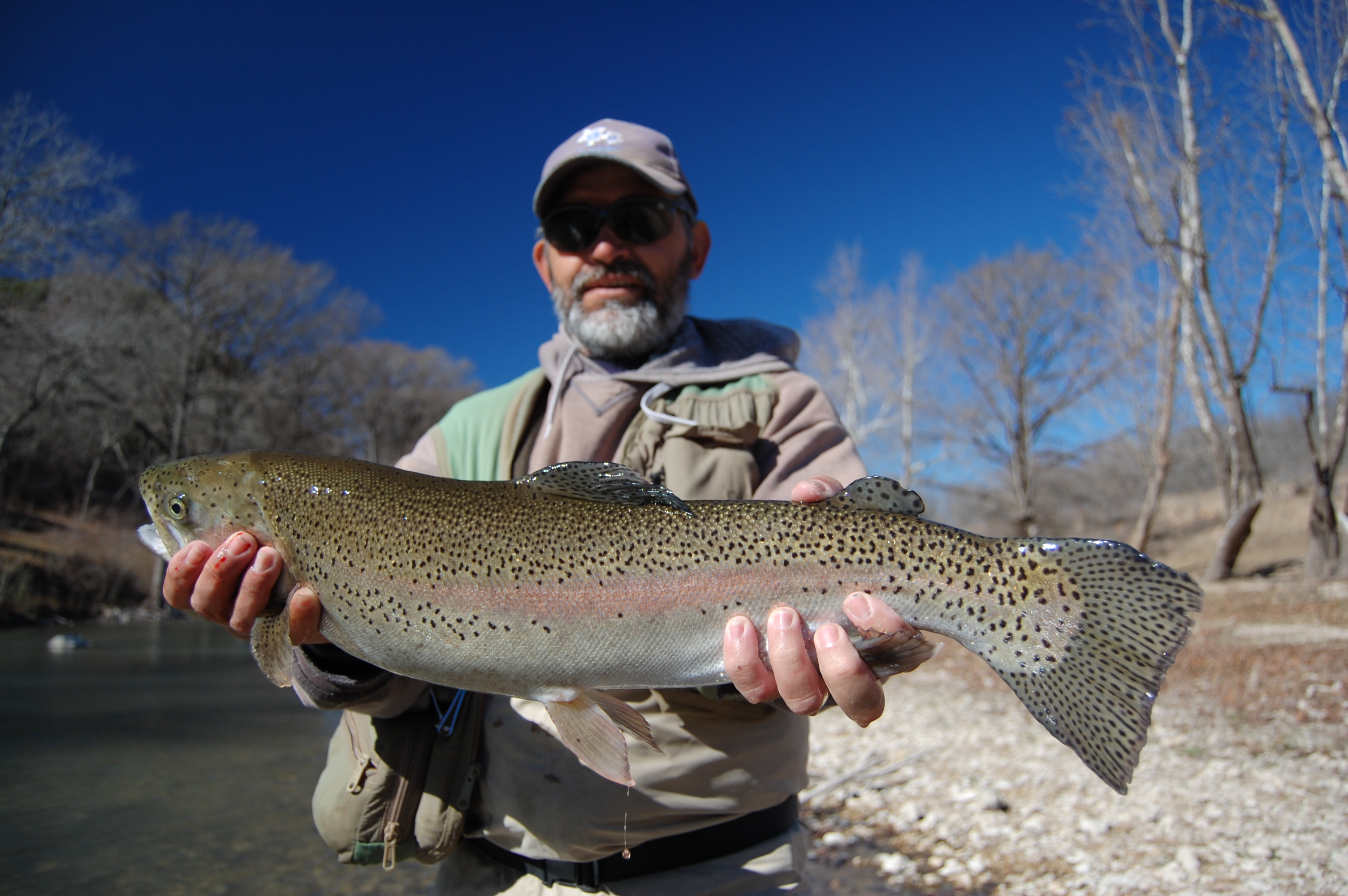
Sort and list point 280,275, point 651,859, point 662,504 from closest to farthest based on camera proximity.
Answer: point 662,504, point 651,859, point 280,275

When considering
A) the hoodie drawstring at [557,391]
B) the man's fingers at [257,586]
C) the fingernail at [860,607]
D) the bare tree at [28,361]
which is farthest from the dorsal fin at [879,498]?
the bare tree at [28,361]

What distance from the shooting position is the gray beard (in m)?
2.97

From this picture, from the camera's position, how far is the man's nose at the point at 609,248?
10.1 ft

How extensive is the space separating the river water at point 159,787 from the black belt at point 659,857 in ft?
14.2

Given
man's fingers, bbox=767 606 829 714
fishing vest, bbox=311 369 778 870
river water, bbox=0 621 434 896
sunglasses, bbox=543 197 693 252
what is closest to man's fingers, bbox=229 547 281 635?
fishing vest, bbox=311 369 778 870

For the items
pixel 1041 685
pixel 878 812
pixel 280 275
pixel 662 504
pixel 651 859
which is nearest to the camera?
pixel 1041 685

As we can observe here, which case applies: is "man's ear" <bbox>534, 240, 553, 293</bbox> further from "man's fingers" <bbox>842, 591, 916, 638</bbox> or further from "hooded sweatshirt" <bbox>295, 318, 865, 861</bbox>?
"man's fingers" <bbox>842, 591, 916, 638</bbox>

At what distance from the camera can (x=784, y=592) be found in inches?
76.5

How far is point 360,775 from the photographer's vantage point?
2.32m

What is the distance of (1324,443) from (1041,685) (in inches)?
679

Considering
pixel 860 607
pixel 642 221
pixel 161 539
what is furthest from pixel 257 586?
pixel 642 221

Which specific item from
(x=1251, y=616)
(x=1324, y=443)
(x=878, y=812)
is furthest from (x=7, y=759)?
(x=1324, y=443)

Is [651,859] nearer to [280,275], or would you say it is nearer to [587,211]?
[587,211]

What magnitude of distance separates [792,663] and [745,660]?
0.11 m
